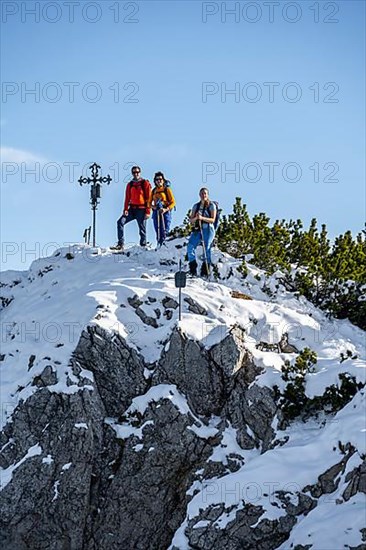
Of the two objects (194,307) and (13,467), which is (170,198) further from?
(13,467)

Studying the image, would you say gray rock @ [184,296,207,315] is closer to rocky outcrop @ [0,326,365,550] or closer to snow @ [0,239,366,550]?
snow @ [0,239,366,550]

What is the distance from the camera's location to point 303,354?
14000 mm

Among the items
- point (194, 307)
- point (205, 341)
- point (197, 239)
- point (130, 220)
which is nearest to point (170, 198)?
point (130, 220)

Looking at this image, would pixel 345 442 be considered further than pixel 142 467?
No

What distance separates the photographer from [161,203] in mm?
19453

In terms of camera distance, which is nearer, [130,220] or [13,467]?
[13,467]

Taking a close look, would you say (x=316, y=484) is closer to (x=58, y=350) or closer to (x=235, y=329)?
(x=235, y=329)

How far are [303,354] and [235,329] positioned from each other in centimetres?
135

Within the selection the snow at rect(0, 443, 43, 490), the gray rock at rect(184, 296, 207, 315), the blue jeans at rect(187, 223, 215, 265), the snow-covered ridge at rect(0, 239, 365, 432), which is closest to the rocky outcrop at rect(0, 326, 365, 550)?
the snow at rect(0, 443, 43, 490)

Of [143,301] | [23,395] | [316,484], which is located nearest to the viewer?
[316,484]

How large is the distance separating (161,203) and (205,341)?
6.33m

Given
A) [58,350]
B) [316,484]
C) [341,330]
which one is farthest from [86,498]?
[341,330]

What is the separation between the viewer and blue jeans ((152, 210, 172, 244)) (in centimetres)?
1956

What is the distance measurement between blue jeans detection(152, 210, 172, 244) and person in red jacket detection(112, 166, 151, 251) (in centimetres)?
24
